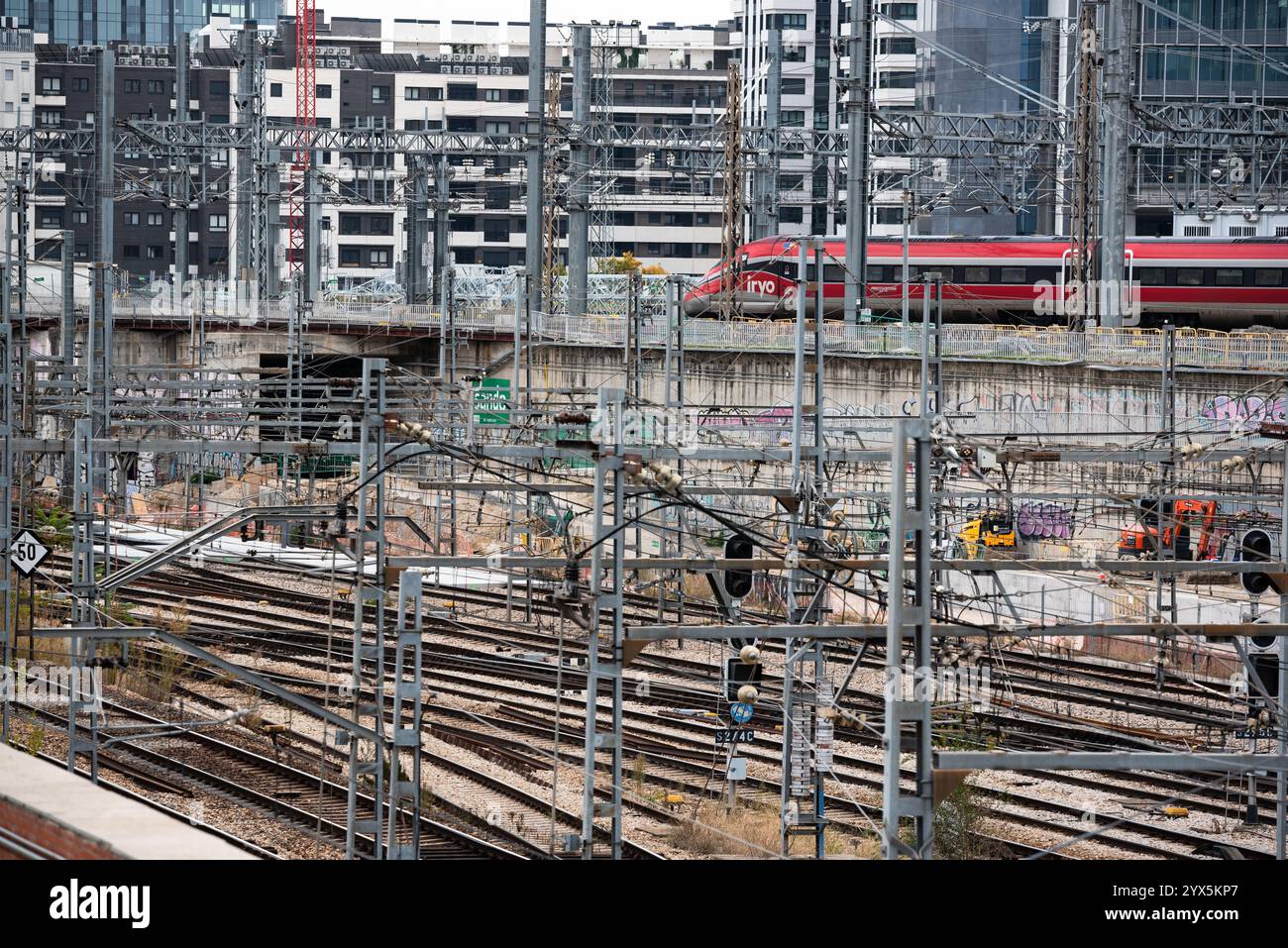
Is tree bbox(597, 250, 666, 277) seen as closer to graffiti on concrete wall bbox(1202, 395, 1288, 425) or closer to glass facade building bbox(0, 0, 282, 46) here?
graffiti on concrete wall bbox(1202, 395, 1288, 425)

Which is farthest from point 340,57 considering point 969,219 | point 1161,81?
point 1161,81

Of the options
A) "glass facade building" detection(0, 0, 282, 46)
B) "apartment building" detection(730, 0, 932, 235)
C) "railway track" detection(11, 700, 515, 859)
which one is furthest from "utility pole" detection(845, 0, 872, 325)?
"glass facade building" detection(0, 0, 282, 46)

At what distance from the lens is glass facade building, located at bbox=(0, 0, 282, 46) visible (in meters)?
125

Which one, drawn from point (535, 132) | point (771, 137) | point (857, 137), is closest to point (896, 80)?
point (771, 137)

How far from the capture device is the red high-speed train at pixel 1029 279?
4153 cm

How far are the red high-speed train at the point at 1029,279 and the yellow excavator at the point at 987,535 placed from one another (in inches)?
399

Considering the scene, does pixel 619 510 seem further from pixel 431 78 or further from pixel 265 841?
pixel 431 78

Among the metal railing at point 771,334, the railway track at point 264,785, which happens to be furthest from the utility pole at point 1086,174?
the railway track at point 264,785

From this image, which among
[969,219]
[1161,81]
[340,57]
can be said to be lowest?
[969,219]

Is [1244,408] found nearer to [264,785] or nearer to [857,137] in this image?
[857,137]

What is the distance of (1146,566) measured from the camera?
11.7 meters

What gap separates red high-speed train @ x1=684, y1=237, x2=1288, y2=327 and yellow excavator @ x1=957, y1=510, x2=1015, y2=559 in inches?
399

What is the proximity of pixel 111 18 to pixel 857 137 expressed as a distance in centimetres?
10635
